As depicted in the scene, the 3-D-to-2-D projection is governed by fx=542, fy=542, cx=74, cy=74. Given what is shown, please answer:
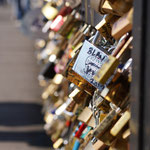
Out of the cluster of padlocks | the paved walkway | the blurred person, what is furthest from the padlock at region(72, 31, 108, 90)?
the blurred person

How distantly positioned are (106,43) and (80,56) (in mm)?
278

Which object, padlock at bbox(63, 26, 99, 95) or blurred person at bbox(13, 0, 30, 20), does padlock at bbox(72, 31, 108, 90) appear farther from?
blurred person at bbox(13, 0, 30, 20)

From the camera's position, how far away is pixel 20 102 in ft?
23.5

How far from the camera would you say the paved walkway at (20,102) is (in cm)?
520

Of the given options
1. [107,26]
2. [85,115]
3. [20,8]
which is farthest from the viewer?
[20,8]

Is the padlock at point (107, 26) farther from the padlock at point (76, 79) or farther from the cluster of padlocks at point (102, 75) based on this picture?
the padlock at point (76, 79)

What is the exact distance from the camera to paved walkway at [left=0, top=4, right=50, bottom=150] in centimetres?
520

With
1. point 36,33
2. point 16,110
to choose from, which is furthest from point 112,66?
point 36,33

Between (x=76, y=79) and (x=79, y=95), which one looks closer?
(x=76, y=79)

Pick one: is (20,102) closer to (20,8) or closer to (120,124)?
(20,8)

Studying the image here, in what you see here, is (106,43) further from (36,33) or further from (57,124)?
(36,33)

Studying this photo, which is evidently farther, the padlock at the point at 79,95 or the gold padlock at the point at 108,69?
the padlock at the point at 79,95

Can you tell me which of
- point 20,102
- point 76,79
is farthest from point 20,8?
point 76,79

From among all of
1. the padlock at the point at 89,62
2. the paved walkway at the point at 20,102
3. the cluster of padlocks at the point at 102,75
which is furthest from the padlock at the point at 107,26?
the paved walkway at the point at 20,102
